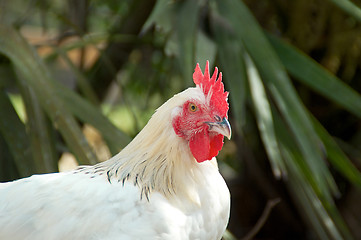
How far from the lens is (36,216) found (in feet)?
5.32

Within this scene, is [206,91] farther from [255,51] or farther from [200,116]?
[255,51]

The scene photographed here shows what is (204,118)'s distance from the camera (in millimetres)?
1689

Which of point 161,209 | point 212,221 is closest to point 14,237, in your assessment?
point 161,209

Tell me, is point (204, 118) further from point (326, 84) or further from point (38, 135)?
point (326, 84)

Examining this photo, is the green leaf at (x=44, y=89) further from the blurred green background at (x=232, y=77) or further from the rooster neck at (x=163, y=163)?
the rooster neck at (x=163, y=163)

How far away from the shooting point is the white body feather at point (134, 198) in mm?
1600

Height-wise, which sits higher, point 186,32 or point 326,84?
point 186,32

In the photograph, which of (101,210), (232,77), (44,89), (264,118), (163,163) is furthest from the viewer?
(232,77)

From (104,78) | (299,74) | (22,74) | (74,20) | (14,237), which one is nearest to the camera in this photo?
(14,237)

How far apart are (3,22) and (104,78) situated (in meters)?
1.43

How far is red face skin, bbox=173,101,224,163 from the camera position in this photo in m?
1.69

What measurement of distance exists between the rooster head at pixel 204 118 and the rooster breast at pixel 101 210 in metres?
0.11

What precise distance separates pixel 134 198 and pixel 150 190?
7 cm

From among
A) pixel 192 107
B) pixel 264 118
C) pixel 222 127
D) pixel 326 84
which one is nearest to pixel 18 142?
pixel 192 107
